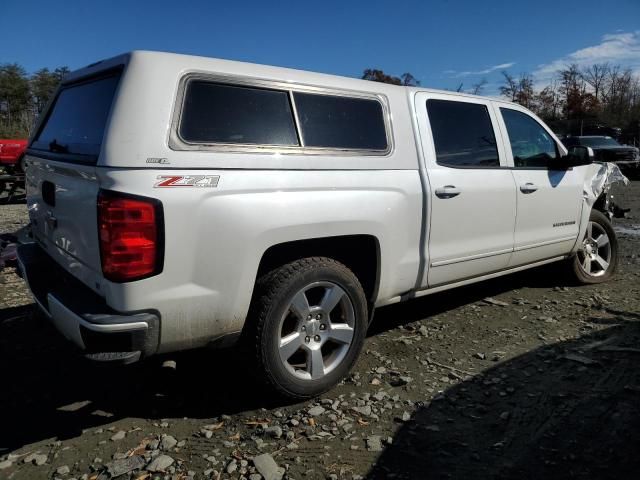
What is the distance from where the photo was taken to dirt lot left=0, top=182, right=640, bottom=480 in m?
2.46

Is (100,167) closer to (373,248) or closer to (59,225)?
(59,225)

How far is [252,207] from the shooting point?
260 centimetres

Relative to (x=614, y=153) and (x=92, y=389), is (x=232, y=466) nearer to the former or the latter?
(x=92, y=389)

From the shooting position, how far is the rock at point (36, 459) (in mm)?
2506

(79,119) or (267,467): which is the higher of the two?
(79,119)

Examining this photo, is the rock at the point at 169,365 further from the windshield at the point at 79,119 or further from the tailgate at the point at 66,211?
the windshield at the point at 79,119

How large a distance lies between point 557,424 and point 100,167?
2.68 metres

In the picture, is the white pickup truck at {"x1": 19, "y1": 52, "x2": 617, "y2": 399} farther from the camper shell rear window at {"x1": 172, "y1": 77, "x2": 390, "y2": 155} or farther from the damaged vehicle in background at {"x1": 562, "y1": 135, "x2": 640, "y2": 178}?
the damaged vehicle in background at {"x1": 562, "y1": 135, "x2": 640, "y2": 178}

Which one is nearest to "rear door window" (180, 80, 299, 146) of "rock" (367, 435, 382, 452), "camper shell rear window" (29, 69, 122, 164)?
"camper shell rear window" (29, 69, 122, 164)

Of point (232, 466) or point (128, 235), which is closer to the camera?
point (128, 235)

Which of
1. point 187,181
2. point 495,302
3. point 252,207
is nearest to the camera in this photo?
point 187,181

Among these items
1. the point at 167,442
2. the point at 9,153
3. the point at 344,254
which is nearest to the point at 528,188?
the point at 344,254

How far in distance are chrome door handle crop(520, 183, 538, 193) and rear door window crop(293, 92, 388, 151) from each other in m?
1.48

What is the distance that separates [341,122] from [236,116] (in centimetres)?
74
